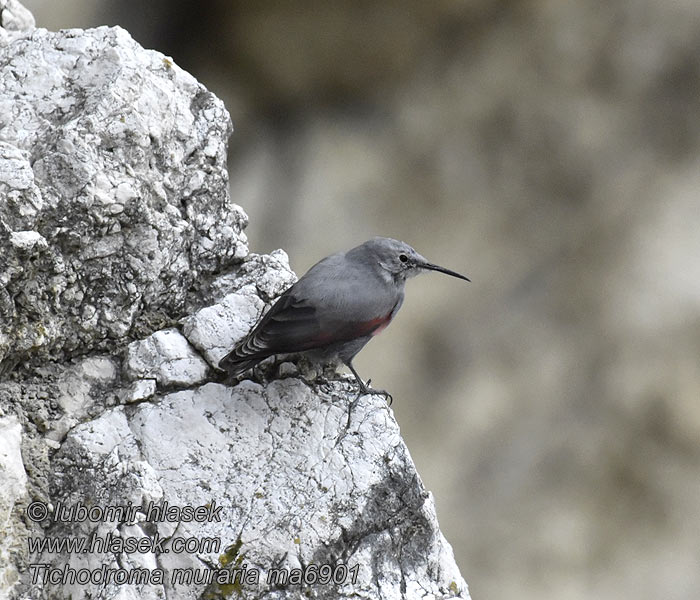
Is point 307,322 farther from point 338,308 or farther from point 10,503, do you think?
point 10,503

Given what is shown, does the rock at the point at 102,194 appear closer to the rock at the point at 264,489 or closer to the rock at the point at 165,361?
the rock at the point at 165,361

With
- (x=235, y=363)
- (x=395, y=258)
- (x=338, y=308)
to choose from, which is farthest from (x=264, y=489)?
(x=395, y=258)

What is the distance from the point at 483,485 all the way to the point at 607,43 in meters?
4.48

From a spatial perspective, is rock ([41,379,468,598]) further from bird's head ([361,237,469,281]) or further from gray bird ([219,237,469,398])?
bird's head ([361,237,469,281])

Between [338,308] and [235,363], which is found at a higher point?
[338,308]

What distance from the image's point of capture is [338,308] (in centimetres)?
304

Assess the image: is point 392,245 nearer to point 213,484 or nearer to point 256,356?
point 256,356

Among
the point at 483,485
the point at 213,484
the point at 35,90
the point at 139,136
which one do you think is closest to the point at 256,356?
the point at 213,484

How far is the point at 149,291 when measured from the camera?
2943 millimetres

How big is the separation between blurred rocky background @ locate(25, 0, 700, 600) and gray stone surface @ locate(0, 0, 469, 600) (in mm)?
4412

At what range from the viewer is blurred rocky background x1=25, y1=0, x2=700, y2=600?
7320mm

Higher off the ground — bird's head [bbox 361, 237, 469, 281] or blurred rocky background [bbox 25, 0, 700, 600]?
blurred rocky background [bbox 25, 0, 700, 600]

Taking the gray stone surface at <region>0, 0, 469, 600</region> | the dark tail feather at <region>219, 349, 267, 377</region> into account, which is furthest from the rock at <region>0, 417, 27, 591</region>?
the dark tail feather at <region>219, 349, 267, 377</region>

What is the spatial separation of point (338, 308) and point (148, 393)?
0.78 metres
